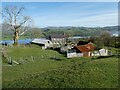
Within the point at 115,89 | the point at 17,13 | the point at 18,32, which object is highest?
the point at 17,13

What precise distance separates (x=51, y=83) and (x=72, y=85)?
105 centimetres

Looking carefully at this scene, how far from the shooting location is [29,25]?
45469 millimetres

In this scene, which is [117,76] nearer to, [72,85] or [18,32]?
[72,85]

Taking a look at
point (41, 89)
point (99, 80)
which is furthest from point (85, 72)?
point (41, 89)

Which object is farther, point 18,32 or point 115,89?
point 18,32

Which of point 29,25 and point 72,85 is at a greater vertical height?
point 29,25

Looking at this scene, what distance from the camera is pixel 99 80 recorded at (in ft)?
33.9

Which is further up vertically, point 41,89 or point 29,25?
point 29,25

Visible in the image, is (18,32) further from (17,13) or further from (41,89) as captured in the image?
(41,89)

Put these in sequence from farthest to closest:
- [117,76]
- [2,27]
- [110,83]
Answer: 1. [2,27]
2. [117,76]
3. [110,83]

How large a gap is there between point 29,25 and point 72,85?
1457 inches

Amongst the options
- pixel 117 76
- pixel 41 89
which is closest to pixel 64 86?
pixel 41 89

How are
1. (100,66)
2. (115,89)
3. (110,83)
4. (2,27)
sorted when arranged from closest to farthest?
1. (115,89)
2. (110,83)
3. (100,66)
4. (2,27)

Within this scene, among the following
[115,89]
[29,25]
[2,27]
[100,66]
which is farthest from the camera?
[29,25]
